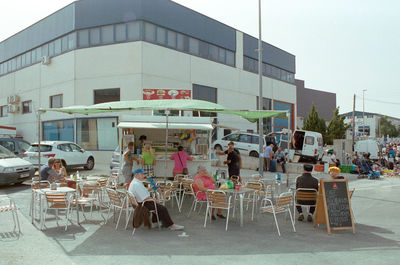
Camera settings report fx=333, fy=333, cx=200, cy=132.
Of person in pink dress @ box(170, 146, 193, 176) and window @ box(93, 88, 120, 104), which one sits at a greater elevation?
window @ box(93, 88, 120, 104)

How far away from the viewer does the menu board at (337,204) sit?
21.2 feet

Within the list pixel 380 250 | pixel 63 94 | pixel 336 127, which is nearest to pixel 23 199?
pixel 380 250

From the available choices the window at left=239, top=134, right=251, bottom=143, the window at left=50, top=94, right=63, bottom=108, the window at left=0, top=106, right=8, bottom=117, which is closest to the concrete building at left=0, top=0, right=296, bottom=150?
the window at left=50, top=94, right=63, bottom=108

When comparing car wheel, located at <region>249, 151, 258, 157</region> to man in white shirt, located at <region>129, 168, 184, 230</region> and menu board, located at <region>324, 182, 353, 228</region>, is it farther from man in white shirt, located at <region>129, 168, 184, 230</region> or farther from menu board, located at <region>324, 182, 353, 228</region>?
man in white shirt, located at <region>129, 168, 184, 230</region>

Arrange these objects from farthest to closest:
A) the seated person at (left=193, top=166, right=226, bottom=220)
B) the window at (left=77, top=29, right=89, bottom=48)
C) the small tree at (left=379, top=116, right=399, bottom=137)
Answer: the small tree at (left=379, top=116, right=399, bottom=137) → the window at (left=77, top=29, right=89, bottom=48) → the seated person at (left=193, top=166, right=226, bottom=220)

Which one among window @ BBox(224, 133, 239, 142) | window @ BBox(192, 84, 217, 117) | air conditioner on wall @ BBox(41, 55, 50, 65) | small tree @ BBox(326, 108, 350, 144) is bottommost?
window @ BBox(224, 133, 239, 142)

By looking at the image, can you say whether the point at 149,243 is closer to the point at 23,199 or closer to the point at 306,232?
the point at 306,232

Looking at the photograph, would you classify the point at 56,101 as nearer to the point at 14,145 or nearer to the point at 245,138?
the point at 14,145

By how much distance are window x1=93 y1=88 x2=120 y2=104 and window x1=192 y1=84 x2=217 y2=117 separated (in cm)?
560

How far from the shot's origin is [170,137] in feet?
41.3

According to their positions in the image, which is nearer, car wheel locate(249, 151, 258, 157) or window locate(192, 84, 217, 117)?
car wheel locate(249, 151, 258, 157)

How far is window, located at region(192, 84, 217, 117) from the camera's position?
2440cm

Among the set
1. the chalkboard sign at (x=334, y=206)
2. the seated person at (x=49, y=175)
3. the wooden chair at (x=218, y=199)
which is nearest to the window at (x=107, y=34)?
the seated person at (x=49, y=175)

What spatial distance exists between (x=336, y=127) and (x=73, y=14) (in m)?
30.2
